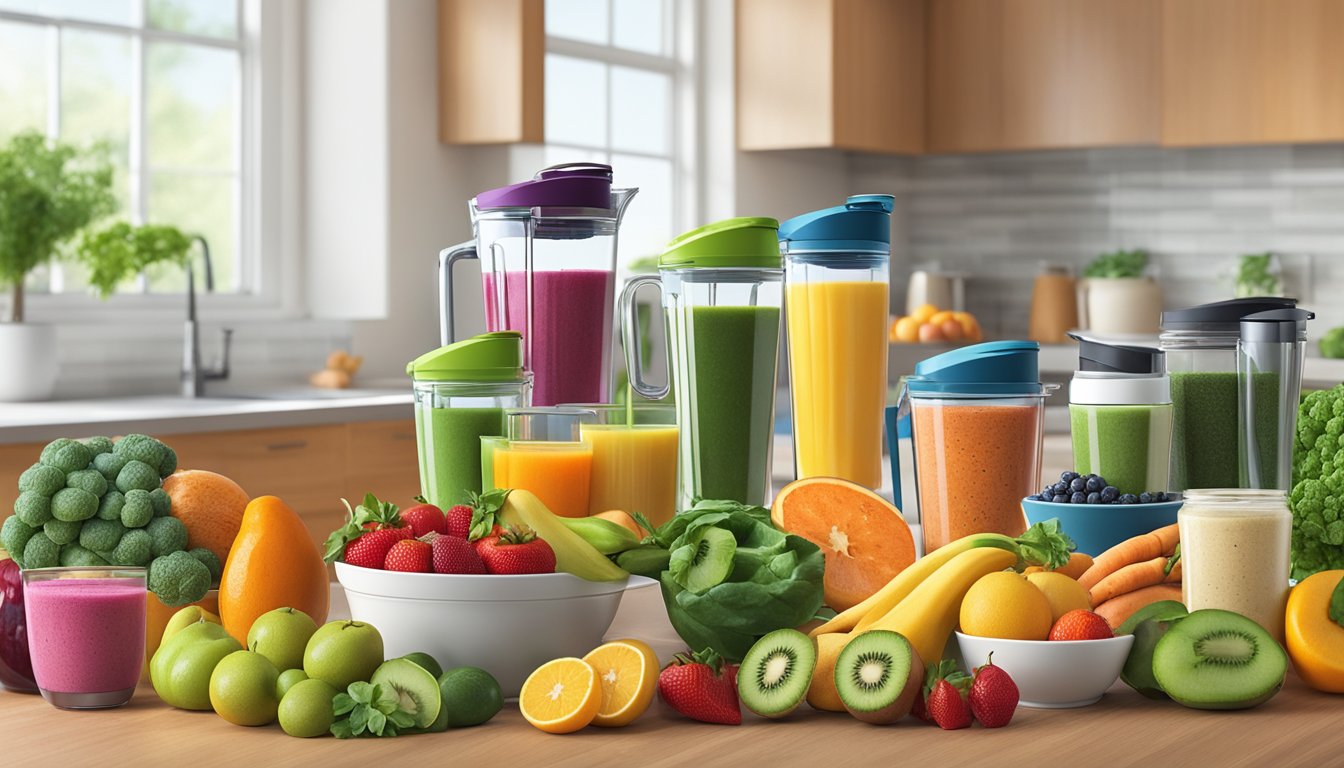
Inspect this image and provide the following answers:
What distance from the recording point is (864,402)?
1.86 m

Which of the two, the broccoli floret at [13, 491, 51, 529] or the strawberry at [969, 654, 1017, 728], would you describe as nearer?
the strawberry at [969, 654, 1017, 728]

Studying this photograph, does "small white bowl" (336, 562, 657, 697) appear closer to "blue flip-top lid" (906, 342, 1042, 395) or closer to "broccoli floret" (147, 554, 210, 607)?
"broccoli floret" (147, 554, 210, 607)

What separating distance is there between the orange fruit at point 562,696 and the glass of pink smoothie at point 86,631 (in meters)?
0.31

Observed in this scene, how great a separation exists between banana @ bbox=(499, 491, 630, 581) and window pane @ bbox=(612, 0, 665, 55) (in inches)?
173

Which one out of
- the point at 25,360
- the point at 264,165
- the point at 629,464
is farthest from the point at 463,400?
the point at 264,165

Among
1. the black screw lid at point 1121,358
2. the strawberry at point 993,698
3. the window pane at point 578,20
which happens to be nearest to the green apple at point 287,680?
the strawberry at point 993,698

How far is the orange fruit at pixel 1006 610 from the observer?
1.29 metres

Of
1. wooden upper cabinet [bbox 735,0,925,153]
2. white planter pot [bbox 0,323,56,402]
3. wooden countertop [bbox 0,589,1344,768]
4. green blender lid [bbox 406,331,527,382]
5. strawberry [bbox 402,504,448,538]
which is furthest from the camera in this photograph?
wooden upper cabinet [bbox 735,0,925,153]

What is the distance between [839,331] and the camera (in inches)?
72.6

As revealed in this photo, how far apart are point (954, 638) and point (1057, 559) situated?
0.11m

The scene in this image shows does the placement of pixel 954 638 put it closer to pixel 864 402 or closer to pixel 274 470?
pixel 864 402

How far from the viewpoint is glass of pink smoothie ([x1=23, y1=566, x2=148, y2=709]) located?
128 cm

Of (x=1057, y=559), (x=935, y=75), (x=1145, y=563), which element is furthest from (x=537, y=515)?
(x=935, y=75)

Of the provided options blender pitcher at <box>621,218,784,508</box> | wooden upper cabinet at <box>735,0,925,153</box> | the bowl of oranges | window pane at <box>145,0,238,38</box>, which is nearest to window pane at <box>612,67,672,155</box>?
wooden upper cabinet at <box>735,0,925,153</box>
